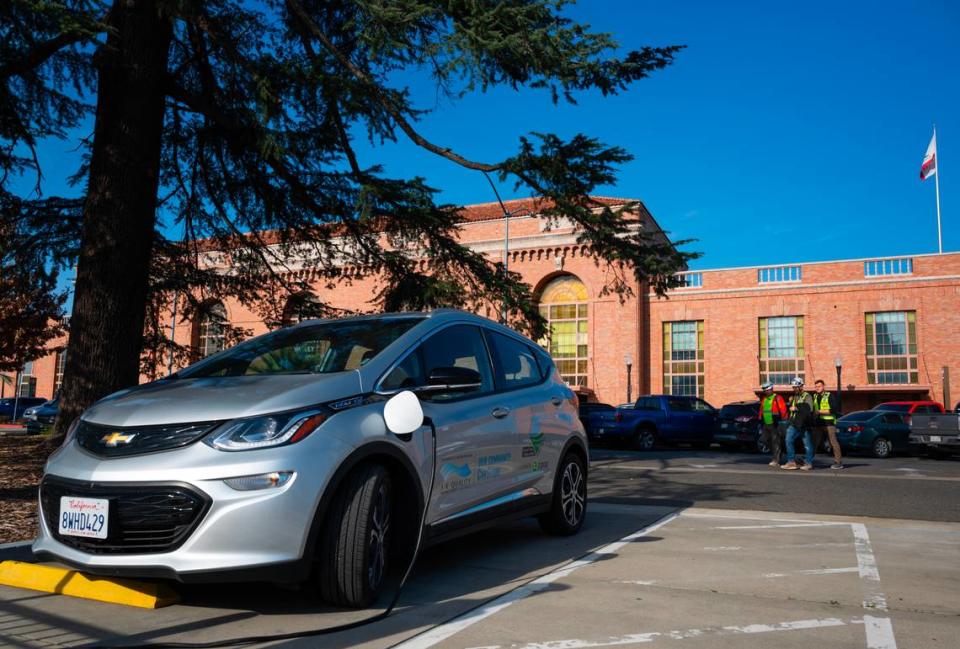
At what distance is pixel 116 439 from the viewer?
4023mm

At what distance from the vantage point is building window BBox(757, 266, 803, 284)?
39.6m

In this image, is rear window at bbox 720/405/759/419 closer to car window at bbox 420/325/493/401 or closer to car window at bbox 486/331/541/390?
car window at bbox 486/331/541/390

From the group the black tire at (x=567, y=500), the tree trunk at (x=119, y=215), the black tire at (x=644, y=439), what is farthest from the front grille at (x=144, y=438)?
the black tire at (x=644, y=439)

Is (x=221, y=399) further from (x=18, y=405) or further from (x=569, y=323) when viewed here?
(x=18, y=405)

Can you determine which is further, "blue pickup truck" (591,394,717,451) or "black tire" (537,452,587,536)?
"blue pickup truck" (591,394,717,451)

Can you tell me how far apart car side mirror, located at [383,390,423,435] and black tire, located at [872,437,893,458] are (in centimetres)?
2246

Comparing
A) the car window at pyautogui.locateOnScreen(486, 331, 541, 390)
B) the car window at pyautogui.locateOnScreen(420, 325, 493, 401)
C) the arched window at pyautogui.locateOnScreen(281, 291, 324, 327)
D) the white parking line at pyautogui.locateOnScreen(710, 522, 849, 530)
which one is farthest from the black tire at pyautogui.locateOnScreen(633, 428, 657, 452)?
the car window at pyautogui.locateOnScreen(420, 325, 493, 401)

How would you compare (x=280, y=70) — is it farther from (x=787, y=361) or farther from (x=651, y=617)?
(x=787, y=361)

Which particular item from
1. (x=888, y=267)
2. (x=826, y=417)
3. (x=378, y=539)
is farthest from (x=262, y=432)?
(x=888, y=267)

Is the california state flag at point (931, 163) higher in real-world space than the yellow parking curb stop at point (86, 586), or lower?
higher

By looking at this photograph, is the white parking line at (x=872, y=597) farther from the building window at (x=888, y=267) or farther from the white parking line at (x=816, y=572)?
the building window at (x=888, y=267)

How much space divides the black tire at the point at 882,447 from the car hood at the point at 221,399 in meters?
22.6

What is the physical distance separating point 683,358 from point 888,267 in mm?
10639

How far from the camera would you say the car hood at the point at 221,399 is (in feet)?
13.1
